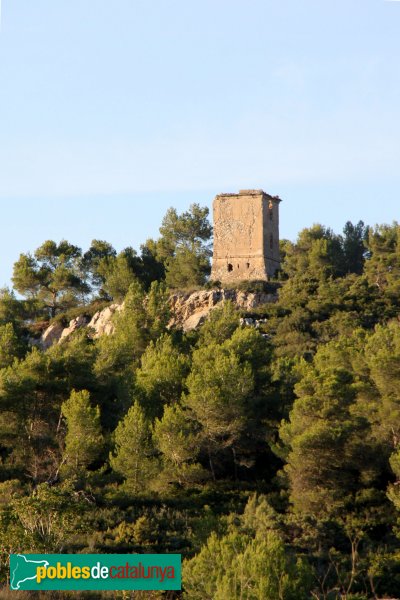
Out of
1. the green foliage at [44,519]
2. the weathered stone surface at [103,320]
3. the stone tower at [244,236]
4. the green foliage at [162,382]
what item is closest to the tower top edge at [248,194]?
the stone tower at [244,236]

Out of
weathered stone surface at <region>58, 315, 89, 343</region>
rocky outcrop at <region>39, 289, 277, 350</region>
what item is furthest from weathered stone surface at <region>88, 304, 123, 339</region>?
weathered stone surface at <region>58, 315, 89, 343</region>

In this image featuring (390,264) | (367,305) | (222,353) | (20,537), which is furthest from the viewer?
(390,264)

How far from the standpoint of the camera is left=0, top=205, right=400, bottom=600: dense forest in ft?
96.5

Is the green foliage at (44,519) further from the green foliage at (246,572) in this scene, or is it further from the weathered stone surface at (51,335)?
the weathered stone surface at (51,335)

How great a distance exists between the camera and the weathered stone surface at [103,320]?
68.1 m

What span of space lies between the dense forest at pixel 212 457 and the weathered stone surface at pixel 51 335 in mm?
15135

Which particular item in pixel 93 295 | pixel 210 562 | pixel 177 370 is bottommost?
pixel 210 562

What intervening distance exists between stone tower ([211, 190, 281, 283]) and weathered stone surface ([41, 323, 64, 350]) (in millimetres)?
11196

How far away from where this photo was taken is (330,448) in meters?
36.5

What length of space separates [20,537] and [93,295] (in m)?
52.9

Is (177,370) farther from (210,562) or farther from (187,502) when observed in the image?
(210,562)

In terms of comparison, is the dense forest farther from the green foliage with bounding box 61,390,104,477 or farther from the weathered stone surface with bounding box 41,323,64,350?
the weathered stone surface with bounding box 41,323,64,350

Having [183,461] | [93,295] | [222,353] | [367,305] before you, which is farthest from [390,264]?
[183,461]

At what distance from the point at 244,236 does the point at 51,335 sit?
48.8 feet
